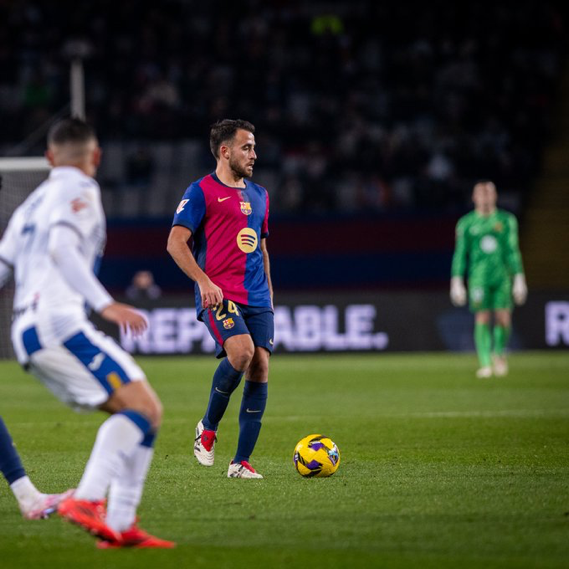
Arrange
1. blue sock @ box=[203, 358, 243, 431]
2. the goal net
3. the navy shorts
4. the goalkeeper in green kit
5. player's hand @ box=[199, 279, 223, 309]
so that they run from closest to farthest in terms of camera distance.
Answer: player's hand @ box=[199, 279, 223, 309] → the navy shorts → blue sock @ box=[203, 358, 243, 431] → the goalkeeper in green kit → the goal net

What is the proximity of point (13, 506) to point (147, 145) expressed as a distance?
18.6 metres

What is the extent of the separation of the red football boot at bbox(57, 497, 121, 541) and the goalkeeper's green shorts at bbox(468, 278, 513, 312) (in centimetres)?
1171

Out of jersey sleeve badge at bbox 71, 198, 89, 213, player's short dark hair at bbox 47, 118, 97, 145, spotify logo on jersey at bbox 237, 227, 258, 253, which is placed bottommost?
spotify logo on jersey at bbox 237, 227, 258, 253

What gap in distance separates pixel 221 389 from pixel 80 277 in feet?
9.66

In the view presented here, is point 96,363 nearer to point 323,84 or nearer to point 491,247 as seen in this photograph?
point 491,247

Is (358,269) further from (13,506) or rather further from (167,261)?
(13,506)

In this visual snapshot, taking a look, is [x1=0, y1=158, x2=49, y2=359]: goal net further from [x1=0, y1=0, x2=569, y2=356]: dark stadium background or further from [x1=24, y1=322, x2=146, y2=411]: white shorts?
[x1=24, y1=322, x2=146, y2=411]: white shorts

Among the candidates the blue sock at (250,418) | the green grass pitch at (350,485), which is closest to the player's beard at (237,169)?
the blue sock at (250,418)

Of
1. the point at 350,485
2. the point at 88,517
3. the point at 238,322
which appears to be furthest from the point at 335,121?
the point at 88,517

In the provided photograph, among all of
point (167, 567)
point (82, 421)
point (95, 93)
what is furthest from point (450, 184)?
point (167, 567)

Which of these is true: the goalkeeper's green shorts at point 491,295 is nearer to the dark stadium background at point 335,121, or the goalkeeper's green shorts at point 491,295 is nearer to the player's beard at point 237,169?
the dark stadium background at point 335,121

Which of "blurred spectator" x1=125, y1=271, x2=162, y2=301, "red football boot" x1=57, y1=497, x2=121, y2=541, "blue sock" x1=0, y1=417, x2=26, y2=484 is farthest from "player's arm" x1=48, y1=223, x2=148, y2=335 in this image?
"blurred spectator" x1=125, y1=271, x2=162, y2=301

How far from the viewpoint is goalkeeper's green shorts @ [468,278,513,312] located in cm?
1600

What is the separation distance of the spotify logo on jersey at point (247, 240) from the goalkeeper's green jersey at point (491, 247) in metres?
8.71
